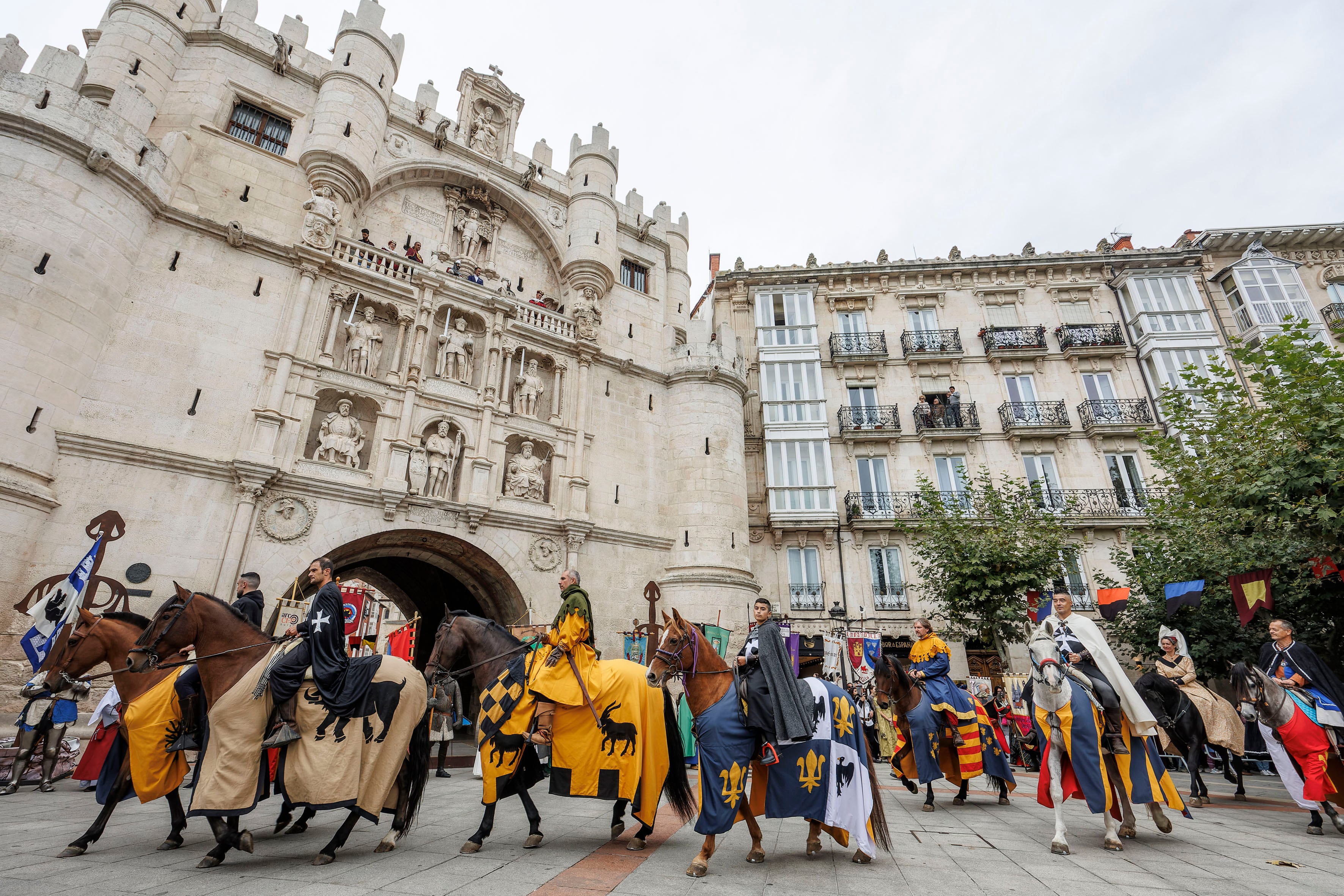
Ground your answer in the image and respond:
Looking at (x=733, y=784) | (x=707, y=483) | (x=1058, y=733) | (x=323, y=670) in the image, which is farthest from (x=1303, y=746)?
(x=707, y=483)

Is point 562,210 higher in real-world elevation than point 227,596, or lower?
higher

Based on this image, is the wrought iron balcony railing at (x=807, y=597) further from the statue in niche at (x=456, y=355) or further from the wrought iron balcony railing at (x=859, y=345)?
the statue in niche at (x=456, y=355)

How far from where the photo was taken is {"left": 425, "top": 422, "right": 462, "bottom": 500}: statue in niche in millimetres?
A: 14195

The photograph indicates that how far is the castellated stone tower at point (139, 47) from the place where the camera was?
1351cm

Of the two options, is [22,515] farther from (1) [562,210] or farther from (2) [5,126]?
(1) [562,210]

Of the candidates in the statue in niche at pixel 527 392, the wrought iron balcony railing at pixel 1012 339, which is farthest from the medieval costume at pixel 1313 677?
the wrought iron balcony railing at pixel 1012 339

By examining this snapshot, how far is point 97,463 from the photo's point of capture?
1088 centimetres

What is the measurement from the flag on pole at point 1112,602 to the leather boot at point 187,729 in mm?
15446

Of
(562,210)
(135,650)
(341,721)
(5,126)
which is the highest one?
(562,210)

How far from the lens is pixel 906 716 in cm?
767

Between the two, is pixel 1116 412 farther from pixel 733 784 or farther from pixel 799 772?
pixel 733 784

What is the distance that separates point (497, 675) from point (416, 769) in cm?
103

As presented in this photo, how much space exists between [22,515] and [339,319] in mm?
6948

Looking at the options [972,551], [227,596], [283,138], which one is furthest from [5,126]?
[972,551]
